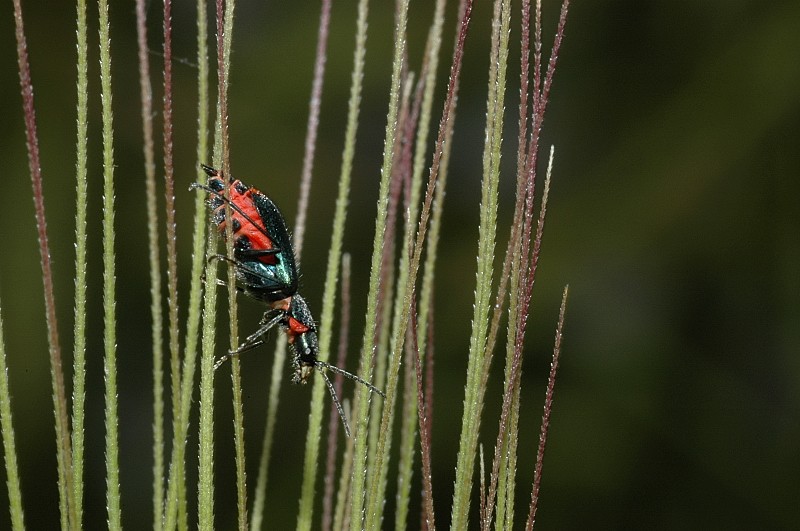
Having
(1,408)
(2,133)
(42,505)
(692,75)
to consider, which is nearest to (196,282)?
(1,408)

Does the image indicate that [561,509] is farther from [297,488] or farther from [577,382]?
[297,488]

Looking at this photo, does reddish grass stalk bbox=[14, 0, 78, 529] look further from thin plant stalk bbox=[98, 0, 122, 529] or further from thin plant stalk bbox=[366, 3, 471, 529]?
thin plant stalk bbox=[366, 3, 471, 529]

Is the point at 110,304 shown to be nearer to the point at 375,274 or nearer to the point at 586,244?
the point at 375,274

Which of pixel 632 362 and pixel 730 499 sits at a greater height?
pixel 632 362

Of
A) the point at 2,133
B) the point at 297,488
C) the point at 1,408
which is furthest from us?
the point at 297,488

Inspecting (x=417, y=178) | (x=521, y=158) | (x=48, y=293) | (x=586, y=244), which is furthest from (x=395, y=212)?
(x=586, y=244)

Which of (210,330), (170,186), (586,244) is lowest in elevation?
(586,244)
